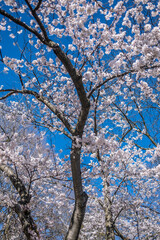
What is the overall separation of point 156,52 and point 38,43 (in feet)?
8.58

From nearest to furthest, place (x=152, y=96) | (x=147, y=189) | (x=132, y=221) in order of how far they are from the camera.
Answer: (x=152, y=96), (x=132, y=221), (x=147, y=189)

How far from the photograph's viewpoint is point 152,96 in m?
5.80

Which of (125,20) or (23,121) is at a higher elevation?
(125,20)

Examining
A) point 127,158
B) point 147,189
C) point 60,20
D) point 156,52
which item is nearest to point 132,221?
point 147,189

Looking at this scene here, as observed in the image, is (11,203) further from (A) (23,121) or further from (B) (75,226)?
(A) (23,121)

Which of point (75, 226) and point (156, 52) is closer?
point (156, 52)

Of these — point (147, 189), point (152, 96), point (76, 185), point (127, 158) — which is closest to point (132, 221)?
point (147, 189)

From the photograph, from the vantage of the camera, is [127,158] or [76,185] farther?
[127,158]

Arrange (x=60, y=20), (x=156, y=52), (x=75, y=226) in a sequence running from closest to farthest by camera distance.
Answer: (x=156, y=52), (x=75, y=226), (x=60, y=20)

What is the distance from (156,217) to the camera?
24.3 ft

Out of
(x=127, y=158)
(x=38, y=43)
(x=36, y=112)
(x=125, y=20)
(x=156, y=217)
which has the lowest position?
(x=156, y=217)

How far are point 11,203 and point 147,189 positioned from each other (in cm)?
568

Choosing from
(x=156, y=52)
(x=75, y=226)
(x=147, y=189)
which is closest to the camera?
(x=156, y=52)

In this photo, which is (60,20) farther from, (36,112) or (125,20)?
(36,112)
